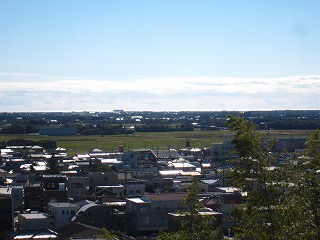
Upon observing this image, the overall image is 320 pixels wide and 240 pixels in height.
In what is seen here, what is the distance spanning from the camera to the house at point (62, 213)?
19.0 meters

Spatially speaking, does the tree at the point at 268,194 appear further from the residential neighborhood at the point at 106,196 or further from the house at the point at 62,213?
the house at the point at 62,213

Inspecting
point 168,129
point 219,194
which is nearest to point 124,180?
point 219,194

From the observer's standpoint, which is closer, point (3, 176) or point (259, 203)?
point (259, 203)

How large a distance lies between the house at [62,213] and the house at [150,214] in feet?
5.66

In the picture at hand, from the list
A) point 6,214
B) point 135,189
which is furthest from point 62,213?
point 135,189

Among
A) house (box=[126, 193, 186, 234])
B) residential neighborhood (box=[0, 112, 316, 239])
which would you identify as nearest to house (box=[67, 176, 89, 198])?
residential neighborhood (box=[0, 112, 316, 239])

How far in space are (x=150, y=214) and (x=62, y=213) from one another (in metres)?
2.64

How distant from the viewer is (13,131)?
74.8m

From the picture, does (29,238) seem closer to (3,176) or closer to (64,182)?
(64,182)

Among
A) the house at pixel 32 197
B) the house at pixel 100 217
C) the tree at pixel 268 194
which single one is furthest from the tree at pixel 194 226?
the house at pixel 32 197

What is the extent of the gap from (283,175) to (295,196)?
0.22m

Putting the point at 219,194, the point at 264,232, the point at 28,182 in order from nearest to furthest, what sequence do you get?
the point at 264,232 → the point at 219,194 → the point at 28,182

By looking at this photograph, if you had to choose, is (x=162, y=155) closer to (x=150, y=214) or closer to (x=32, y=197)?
(x=32, y=197)

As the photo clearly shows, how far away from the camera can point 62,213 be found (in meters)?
19.2
